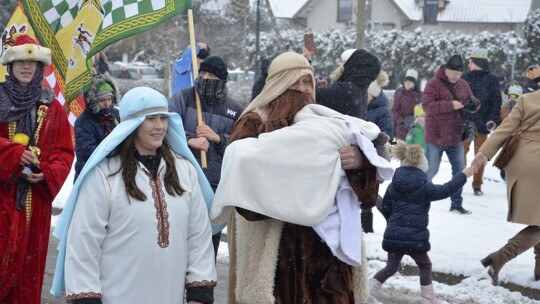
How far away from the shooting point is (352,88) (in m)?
5.63

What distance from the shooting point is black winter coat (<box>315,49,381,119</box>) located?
5.53 meters

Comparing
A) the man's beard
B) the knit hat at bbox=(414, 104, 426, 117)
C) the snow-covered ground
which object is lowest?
the snow-covered ground

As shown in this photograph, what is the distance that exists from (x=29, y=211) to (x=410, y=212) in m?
2.87

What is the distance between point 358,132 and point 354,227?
0.46 m

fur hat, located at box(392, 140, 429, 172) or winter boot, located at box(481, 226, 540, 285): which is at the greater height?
fur hat, located at box(392, 140, 429, 172)

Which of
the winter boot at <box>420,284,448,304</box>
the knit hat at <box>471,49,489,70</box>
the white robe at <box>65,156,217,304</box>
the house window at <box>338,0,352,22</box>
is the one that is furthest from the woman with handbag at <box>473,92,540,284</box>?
the house window at <box>338,0,352,22</box>

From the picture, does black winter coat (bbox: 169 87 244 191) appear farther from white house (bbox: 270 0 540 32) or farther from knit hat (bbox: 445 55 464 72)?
white house (bbox: 270 0 540 32)

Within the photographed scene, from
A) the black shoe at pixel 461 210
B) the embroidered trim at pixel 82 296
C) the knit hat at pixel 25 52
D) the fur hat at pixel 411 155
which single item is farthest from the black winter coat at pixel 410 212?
the black shoe at pixel 461 210

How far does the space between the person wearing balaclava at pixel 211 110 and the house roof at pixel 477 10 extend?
37571 millimetres

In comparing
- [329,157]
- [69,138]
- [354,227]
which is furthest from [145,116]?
[69,138]

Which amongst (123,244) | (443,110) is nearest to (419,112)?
(443,110)

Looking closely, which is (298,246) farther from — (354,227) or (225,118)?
(225,118)

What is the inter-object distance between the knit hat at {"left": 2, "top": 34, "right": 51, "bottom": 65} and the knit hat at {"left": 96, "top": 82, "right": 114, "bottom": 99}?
149 cm

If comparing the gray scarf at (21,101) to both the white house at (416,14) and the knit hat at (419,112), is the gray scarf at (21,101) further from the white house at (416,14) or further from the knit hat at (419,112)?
the white house at (416,14)
